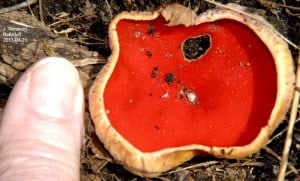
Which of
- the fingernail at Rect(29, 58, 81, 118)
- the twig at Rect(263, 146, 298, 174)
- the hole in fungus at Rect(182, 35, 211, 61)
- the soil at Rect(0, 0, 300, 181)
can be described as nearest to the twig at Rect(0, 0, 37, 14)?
the soil at Rect(0, 0, 300, 181)

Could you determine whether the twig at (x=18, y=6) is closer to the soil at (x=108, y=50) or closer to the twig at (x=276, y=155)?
the soil at (x=108, y=50)

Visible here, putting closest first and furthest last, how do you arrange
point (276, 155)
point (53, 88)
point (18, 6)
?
point (53, 88) < point (276, 155) < point (18, 6)

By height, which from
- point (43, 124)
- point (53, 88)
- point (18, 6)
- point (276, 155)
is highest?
point (18, 6)

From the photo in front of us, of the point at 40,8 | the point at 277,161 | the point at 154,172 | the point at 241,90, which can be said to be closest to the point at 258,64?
the point at 241,90

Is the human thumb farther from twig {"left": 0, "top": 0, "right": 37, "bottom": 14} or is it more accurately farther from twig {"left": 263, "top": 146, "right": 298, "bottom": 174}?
twig {"left": 263, "top": 146, "right": 298, "bottom": 174}

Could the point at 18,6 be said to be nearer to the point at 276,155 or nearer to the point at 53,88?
the point at 53,88

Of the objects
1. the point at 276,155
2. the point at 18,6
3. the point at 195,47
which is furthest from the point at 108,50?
the point at 276,155

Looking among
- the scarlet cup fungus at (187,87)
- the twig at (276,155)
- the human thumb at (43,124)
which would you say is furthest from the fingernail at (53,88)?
the twig at (276,155)

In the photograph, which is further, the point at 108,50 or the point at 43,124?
the point at 108,50

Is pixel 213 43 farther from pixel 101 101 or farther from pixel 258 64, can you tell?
pixel 101 101
